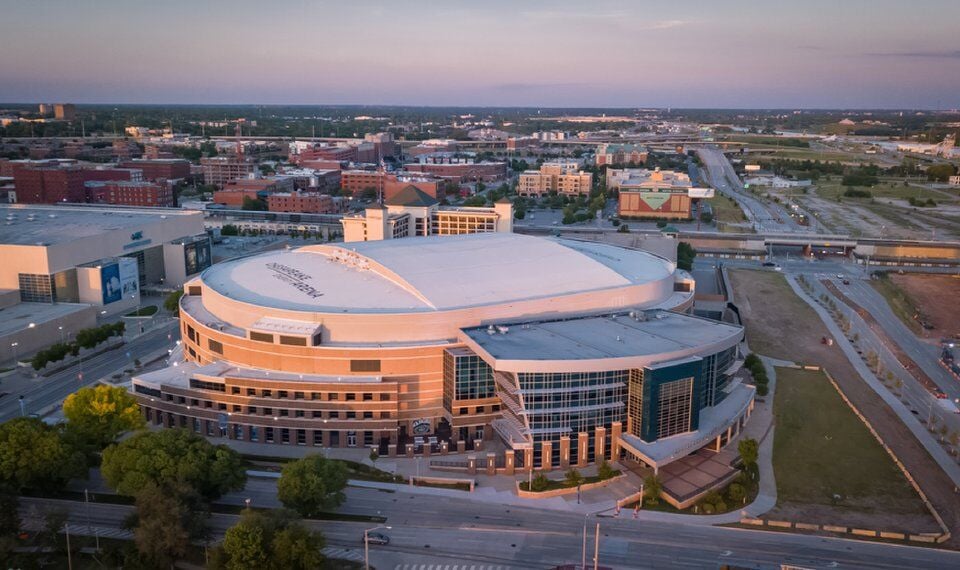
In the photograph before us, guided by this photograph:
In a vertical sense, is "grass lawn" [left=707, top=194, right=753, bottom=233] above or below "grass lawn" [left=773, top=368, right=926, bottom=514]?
above

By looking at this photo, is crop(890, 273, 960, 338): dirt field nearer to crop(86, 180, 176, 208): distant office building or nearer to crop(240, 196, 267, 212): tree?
crop(240, 196, 267, 212): tree

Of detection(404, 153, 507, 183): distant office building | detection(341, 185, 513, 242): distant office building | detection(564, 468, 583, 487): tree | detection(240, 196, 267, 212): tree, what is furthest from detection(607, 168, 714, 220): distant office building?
detection(564, 468, 583, 487): tree

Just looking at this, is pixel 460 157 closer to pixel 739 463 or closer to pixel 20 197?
pixel 20 197

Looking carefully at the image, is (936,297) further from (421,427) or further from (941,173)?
(941,173)

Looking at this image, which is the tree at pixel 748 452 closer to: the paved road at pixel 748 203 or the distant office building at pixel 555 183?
the paved road at pixel 748 203

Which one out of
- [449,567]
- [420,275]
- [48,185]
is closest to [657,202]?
[420,275]

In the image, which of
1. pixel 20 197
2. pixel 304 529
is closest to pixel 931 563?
pixel 304 529

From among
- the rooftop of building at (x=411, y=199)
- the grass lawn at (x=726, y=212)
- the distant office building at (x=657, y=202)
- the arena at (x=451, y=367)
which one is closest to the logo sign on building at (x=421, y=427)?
the arena at (x=451, y=367)
